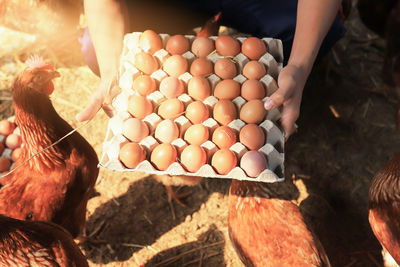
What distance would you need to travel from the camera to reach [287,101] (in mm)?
1559

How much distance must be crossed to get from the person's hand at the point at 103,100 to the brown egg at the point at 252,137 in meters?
0.63

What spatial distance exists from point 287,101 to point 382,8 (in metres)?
1.56

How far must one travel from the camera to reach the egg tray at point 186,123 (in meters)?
1.42

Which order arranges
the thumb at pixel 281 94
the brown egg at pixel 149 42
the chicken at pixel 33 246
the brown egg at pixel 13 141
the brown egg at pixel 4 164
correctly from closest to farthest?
the chicken at pixel 33 246 < the thumb at pixel 281 94 < the brown egg at pixel 149 42 < the brown egg at pixel 4 164 < the brown egg at pixel 13 141

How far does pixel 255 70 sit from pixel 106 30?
79 centimetres

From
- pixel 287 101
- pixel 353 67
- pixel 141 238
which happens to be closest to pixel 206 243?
pixel 141 238

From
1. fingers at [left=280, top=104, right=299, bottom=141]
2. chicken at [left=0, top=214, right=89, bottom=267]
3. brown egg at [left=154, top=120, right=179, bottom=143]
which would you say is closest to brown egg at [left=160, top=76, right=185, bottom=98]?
brown egg at [left=154, top=120, right=179, bottom=143]

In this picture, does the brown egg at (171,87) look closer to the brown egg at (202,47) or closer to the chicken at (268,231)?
the brown egg at (202,47)

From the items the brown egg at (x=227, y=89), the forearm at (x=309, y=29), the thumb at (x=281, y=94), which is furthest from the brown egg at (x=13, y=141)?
the forearm at (x=309, y=29)

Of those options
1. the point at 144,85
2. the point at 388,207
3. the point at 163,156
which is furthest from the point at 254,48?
the point at 388,207

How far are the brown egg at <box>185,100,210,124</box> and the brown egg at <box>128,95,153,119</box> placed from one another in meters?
0.19

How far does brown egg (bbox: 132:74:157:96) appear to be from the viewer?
1.61 m

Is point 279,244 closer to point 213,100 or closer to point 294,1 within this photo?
point 213,100

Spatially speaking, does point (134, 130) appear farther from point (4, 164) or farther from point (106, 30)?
point (4, 164)
